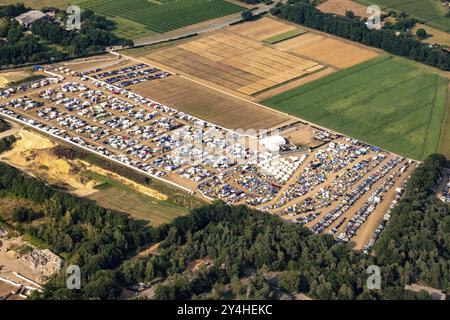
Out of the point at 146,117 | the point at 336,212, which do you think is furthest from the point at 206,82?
the point at 336,212

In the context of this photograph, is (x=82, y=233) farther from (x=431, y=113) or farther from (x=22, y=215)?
(x=431, y=113)

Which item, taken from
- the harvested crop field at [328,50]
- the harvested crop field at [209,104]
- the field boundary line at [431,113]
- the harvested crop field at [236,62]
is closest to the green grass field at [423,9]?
the harvested crop field at [328,50]

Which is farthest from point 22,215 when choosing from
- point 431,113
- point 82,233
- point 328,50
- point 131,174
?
point 328,50

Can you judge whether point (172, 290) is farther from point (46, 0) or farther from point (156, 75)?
point (46, 0)

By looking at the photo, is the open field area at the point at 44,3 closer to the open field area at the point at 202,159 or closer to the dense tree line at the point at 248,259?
the open field area at the point at 202,159

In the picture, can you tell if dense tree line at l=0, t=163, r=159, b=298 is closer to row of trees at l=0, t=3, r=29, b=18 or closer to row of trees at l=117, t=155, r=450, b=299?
row of trees at l=117, t=155, r=450, b=299
